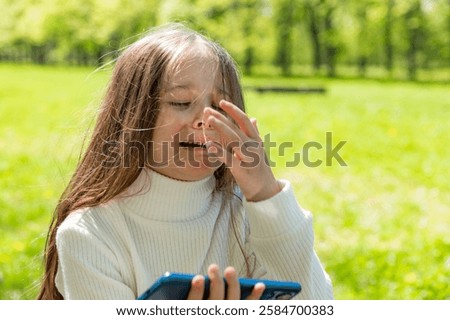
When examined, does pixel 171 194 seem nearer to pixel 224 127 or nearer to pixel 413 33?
pixel 224 127

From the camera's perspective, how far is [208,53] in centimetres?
112

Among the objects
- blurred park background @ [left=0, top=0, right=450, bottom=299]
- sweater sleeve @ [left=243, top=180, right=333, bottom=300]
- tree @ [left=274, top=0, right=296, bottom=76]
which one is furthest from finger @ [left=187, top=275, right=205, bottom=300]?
tree @ [left=274, top=0, right=296, bottom=76]

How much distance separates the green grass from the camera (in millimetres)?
2438

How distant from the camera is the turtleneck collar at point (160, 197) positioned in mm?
1092

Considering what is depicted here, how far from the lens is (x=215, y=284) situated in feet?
2.88

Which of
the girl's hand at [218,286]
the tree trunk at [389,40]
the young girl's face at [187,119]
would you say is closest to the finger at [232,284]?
the girl's hand at [218,286]

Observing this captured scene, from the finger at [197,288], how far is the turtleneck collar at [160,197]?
0.22 m

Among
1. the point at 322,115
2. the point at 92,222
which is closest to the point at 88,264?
the point at 92,222

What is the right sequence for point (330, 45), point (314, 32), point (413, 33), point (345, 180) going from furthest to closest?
point (330, 45) < point (314, 32) < point (413, 33) < point (345, 180)

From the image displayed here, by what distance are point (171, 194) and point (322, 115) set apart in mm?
4852

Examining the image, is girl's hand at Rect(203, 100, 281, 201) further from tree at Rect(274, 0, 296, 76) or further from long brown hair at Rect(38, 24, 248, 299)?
tree at Rect(274, 0, 296, 76)

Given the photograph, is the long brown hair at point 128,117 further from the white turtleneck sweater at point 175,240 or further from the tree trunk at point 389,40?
the tree trunk at point 389,40

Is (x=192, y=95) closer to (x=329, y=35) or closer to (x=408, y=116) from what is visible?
(x=408, y=116)
